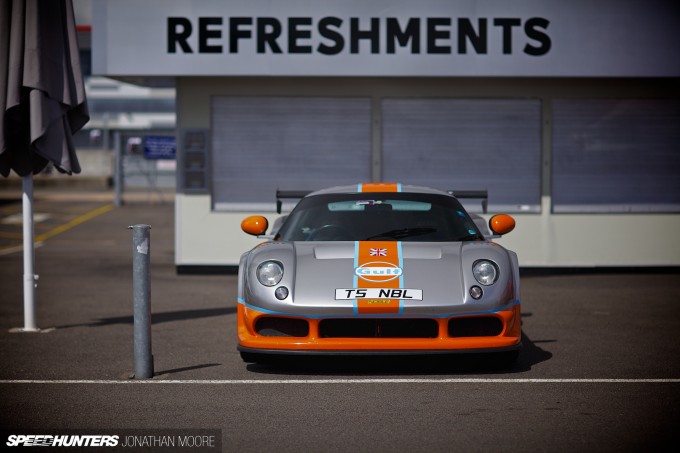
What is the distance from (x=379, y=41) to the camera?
13.6 m

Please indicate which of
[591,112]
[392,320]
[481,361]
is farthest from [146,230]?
[591,112]

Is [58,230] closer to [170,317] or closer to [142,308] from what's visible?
[170,317]

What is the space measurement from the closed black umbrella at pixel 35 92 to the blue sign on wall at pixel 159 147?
22.0 meters

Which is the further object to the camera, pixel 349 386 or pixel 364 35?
pixel 364 35

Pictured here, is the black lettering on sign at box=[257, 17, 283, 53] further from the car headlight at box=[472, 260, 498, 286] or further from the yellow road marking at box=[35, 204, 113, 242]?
the yellow road marking at box=[35, 204, 113, 242]

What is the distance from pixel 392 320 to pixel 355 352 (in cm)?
31

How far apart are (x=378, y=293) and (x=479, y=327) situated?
70 cm

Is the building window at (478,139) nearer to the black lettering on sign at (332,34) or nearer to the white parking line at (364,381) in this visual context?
the black lettering on sign at (332,34)

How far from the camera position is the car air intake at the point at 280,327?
660 cm

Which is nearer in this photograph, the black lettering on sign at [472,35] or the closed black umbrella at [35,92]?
the closed black umbrella at [35,92]

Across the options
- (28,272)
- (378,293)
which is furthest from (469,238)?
(28,272)

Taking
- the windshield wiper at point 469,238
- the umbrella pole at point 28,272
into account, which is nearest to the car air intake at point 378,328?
Answer: the windshield wiper at point 469,238

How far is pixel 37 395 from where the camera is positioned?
614 centimetres

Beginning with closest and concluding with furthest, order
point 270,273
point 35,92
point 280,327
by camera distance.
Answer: point 280,327
point 270,273
point 35,92
